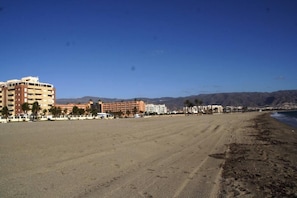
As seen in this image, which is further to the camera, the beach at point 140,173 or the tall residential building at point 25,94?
→ the tall residential building at point 25,94

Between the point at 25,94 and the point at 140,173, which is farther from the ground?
the point at 25,94

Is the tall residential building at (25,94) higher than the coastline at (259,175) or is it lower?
higher

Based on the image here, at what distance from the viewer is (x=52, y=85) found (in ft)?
515

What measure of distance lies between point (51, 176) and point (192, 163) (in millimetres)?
4894

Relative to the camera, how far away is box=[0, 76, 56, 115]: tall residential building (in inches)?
5463

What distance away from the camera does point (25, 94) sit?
138m

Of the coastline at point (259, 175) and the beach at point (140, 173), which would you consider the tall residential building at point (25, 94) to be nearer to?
the beach at point (140, 173)

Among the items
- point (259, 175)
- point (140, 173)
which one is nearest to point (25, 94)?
point (140, 173)

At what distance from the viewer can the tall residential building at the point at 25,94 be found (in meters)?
139

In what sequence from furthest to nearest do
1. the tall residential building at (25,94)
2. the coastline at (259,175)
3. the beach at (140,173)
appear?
the tall residential building at (25,94) < the coastline at (259,175) < the beach at (140,173)

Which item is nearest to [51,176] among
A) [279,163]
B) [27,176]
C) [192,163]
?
[27,176]

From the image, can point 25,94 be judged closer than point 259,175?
No

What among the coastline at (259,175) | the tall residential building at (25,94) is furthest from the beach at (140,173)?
the tall residential building at (25,94)

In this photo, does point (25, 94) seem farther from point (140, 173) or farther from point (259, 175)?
point (259, 175)
